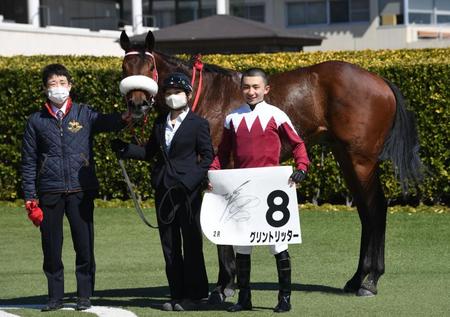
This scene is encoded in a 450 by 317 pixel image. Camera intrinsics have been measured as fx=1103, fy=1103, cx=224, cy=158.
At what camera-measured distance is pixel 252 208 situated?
7.46 metres

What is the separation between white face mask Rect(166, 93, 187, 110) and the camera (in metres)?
7.66

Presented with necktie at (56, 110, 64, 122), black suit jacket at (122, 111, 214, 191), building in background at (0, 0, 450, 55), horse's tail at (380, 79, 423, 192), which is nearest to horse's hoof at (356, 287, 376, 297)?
horse's tail at (380, 79, 423, 192)

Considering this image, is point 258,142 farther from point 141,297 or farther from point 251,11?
point 251,11

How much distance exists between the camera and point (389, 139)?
8898mm

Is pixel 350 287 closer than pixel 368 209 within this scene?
Yes

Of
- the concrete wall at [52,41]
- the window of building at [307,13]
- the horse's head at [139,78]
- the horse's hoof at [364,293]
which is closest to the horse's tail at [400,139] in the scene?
the horse's hoof at [364,293]

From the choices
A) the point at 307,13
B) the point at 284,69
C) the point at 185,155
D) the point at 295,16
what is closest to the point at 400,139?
the point at 185,155

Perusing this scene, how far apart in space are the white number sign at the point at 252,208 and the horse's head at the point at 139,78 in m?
0.71

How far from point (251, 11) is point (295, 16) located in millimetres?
1871

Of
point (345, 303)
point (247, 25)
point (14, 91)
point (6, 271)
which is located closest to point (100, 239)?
point (6, 271)

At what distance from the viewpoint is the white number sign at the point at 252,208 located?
7.40 m

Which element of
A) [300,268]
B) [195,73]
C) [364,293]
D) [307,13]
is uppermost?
[307,13]

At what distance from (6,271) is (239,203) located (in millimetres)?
3416
